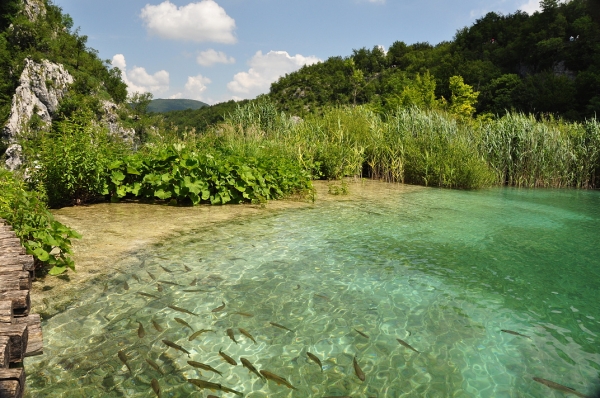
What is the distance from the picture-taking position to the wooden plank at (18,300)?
2.15m

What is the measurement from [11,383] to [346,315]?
2.39m

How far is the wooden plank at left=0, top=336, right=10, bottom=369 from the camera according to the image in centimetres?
157

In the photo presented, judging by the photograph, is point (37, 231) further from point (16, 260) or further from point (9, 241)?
point (16, 260)

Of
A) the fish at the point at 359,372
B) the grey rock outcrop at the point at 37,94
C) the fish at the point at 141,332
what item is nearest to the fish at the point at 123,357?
the fish at the point at 141,332

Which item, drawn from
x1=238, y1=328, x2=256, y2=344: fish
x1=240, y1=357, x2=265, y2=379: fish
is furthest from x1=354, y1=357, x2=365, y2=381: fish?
x1=238, y1=328, x2=256, y2=344: fish

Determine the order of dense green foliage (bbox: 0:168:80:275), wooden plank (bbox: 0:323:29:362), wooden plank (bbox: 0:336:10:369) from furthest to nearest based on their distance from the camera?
1. dense green foliage (bbox: 0:168:80:275)
2. wooden plank (bbox: 0:323:29:362)
3. wooden plank (bbox: 0:336:10:369)

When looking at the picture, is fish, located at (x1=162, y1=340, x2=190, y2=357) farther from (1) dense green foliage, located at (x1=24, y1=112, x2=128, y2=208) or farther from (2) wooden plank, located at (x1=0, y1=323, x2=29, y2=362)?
(1) dense green foliage, located at (x1=24, y1=112, x2=128, y2=208)

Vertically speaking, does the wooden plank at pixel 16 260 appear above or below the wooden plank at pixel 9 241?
below

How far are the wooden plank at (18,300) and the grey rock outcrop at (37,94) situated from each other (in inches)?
1528

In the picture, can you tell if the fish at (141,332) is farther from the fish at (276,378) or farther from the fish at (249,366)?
the fish at (276,378)

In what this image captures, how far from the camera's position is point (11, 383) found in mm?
1464

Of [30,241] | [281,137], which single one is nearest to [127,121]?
[281,137]

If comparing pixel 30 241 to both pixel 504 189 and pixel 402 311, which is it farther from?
pixel 504 189

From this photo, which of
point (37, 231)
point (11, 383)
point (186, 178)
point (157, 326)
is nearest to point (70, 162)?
point (186, 178)
